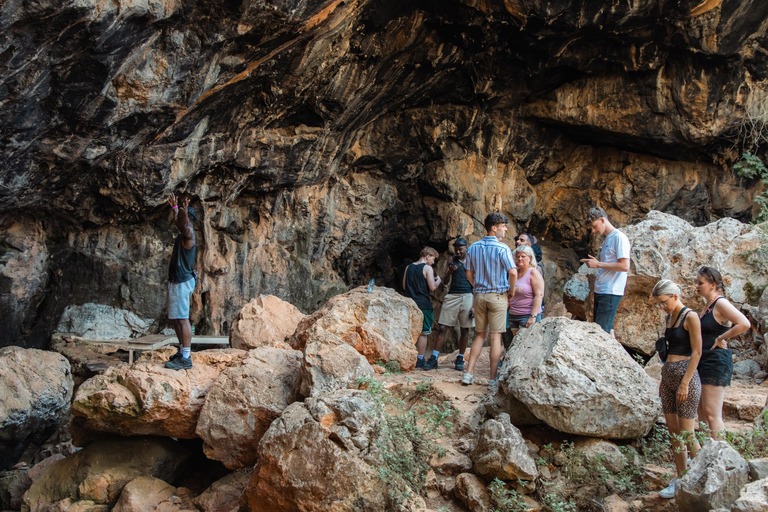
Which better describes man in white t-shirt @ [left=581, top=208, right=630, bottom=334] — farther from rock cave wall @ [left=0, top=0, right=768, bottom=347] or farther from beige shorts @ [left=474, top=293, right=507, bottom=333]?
rock cave wall @ [left=0, top=0, right=768, bottom=347]

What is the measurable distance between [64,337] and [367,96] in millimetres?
6350

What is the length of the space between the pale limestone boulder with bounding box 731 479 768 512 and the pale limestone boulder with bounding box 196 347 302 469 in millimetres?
3264

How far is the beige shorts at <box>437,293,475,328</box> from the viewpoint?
6.92 meters

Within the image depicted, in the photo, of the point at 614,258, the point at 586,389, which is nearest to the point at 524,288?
the point at 614,258

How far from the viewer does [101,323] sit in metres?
9.55

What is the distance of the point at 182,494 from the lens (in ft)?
17.4

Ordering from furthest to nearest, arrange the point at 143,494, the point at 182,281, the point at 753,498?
the point at 182,281 → the point at 143,494 → the point at 753,498

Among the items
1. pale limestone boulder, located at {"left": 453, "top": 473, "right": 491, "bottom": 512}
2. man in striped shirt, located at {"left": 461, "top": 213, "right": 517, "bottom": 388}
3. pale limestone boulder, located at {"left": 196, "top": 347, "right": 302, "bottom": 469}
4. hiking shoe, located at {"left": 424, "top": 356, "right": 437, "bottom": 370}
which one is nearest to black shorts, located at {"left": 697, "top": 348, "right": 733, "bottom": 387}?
pale limestone boulder, located at {"left": 453, "top": 473, "right": 491, "bottom": 512}

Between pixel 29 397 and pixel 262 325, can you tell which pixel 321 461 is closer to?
pixel 262 325

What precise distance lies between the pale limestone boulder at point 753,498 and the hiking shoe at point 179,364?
4292mm

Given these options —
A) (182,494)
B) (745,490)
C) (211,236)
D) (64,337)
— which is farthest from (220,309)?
(745,490)

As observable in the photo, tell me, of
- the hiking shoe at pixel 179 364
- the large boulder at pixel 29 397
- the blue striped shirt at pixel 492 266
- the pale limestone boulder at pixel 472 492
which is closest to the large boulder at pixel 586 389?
the pale limestone boulder at pixel 472 492

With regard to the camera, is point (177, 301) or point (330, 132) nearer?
point (177, 301)

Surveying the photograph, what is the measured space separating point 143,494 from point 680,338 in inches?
178
